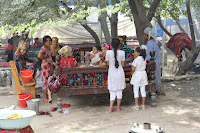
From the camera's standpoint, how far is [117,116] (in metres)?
6.79

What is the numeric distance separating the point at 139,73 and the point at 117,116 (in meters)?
1.21

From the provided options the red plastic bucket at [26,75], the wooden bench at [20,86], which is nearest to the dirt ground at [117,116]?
the wooden bench at [20,86]

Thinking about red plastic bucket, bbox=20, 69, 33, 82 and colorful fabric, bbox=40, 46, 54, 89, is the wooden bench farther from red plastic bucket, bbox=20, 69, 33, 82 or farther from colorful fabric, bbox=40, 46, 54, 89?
colorful fabric, bbox=40, 46, 54, 89

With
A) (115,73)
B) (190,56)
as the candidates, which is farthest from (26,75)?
(190,56)

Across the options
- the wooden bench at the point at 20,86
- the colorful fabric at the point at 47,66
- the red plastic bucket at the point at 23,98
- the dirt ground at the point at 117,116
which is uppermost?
the colorful fabric at the point at 47,66

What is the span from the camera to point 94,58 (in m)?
8.41

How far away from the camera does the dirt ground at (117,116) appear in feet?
19.5

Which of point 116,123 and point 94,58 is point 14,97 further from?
point 116,123

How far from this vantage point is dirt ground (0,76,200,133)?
19.5ft

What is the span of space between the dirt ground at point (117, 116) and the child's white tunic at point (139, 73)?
27.4 inches

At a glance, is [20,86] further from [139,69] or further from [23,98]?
[139,69]

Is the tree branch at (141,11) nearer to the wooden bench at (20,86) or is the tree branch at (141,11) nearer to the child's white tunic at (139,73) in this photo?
the child's white tunic at (139,73)

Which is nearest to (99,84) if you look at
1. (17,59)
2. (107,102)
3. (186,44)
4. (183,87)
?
(107,102)

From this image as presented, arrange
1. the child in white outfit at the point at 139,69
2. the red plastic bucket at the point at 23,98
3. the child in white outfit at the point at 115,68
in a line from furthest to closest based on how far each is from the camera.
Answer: the red plastic bucket at the point at 23,98 < the child in white outfit at the point at 139,69 < the child in white outfit at the point at 115,68
